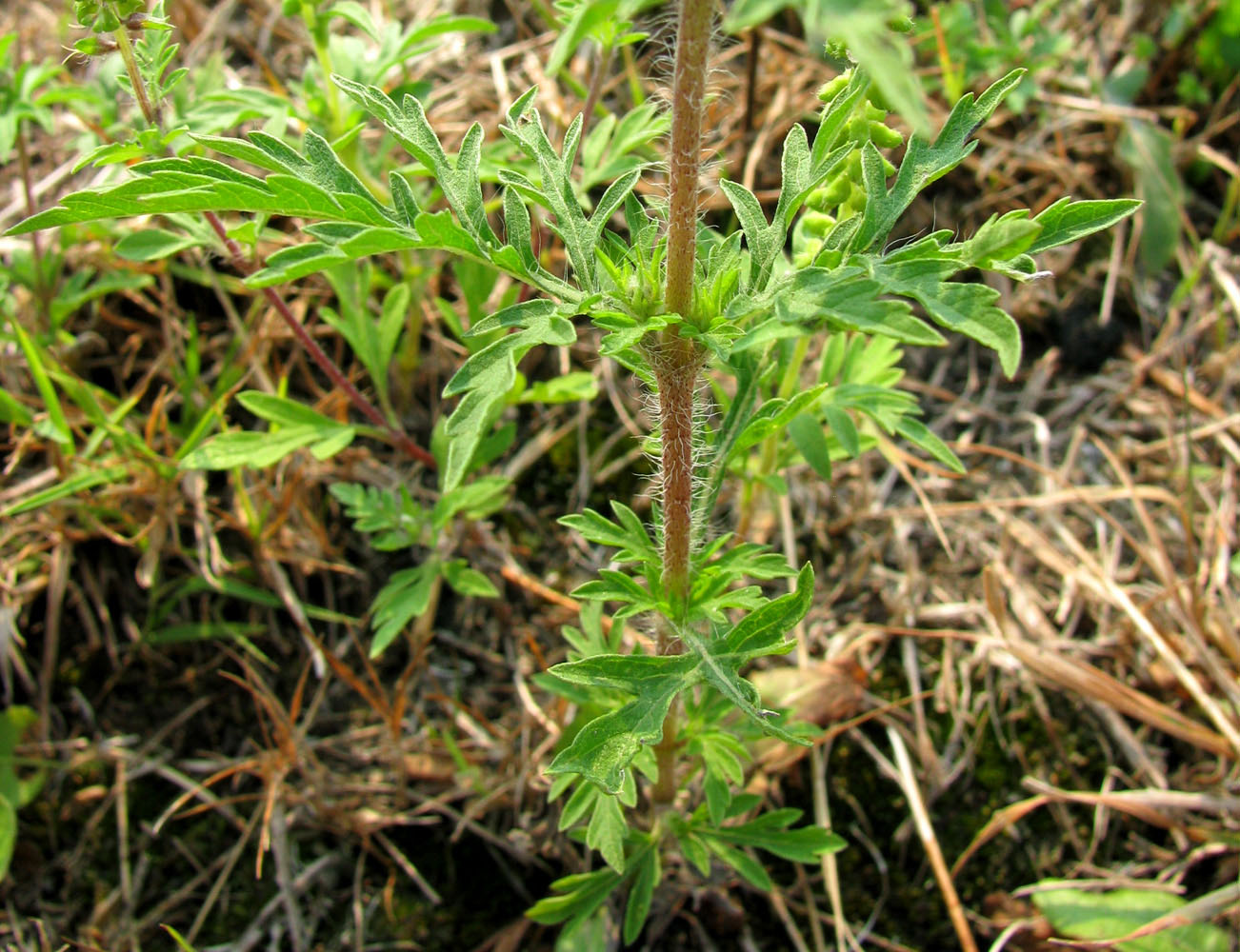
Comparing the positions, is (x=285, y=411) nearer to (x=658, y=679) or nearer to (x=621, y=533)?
(x=621, y=533)

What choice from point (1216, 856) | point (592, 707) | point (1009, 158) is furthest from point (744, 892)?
point (1009, 158)

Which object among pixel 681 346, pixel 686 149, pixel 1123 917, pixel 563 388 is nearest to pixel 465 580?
pixel 563 388

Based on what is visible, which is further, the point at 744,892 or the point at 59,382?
the point at 59,382

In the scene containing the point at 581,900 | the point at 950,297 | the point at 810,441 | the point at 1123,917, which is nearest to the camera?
the point at 950,297

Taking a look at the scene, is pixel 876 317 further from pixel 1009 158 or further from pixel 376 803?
pixel 1009 158

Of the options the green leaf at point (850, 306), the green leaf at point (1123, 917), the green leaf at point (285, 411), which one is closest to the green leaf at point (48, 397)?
the green leaf at point (285, 411)

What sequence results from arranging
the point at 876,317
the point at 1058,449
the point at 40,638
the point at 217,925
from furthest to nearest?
1. the point at 1058,449
2. the point at 40,638
3. the point at 217,925
4. the point at 876,317

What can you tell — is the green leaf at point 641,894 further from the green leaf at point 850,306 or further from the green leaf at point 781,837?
the green leaf at point 850,306

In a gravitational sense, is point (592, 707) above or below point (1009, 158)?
below

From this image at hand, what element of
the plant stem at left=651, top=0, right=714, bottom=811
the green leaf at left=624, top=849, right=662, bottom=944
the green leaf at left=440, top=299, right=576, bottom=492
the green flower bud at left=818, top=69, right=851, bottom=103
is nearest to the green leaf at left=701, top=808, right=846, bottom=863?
the green leaf at left=624, top=849, right=662, bottom=944
